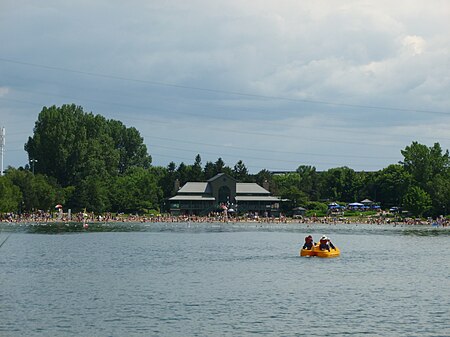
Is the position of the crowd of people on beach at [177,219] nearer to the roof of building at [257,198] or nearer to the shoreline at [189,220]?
the shoreline at [189,220]

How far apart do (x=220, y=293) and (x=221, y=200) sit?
15382cm

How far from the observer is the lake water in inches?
1331

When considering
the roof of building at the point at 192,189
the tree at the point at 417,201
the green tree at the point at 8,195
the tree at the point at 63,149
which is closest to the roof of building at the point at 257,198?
the roof of building at the point at 192,189

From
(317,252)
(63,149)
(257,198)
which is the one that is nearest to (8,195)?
(63,149)

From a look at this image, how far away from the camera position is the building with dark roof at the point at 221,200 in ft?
637

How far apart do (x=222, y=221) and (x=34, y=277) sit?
127704mm

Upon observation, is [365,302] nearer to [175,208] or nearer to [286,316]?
[286,316]

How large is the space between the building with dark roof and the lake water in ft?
385

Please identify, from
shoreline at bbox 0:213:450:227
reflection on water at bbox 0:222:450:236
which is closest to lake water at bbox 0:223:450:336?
reflection on water at bbox 0:222:450:236

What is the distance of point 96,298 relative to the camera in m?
41.7

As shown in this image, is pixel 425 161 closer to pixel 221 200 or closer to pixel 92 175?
pixel 221 200

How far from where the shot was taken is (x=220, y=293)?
4406cm

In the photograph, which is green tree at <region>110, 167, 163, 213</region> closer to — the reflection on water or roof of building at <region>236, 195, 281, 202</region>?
the reflection on water

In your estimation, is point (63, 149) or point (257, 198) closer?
point (63, 149)
